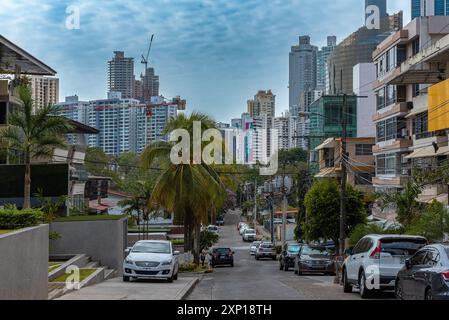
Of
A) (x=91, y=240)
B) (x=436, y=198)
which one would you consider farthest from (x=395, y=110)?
(x=91, y=240)

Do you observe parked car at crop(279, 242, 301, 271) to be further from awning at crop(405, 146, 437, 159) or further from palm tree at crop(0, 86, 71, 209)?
palm tree at crop(0, 86, 71, 209)

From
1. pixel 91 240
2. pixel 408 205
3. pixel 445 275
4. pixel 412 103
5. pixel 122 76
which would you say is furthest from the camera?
pixel 122 76

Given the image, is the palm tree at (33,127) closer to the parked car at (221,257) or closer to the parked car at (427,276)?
the parked car at (427,276)

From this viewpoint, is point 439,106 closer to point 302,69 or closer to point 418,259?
point 418,259

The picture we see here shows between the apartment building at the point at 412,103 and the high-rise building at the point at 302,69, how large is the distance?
12387 cm

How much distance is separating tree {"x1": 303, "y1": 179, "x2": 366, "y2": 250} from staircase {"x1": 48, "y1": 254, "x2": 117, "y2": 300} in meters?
18.4

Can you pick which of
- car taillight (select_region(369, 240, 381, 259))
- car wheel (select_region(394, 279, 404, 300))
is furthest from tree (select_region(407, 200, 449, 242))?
car wheel (select_region(394, 279, 404, 300))

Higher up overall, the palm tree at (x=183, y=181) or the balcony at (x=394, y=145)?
the balcony at (x=394, y=145)

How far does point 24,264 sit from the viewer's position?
13.7 metres

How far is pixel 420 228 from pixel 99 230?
12540mm

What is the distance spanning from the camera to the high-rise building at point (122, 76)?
15038cm

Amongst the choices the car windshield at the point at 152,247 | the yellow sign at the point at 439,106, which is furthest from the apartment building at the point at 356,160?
the car windshield at the point at 152,247

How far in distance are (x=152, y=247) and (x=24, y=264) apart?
11497mm
